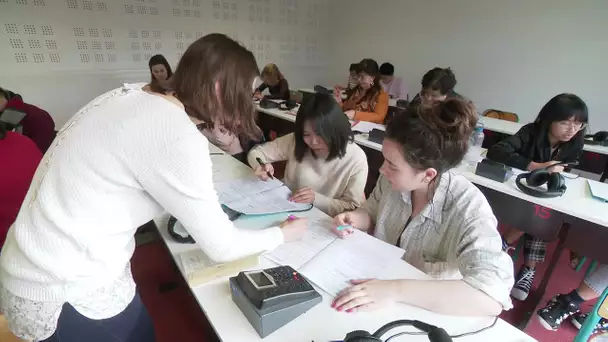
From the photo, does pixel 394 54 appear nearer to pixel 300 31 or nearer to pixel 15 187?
pixel 300 31

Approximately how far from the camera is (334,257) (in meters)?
0.98

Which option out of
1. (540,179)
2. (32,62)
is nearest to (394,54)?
(540,179)

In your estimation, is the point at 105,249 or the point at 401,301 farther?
the point at 401,301

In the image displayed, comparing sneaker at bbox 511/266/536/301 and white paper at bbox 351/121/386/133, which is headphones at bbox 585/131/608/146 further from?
white paper at bbox 351/121/386/133

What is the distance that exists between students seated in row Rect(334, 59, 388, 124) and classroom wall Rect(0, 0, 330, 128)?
4.45 ft

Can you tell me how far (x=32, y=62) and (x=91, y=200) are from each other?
403 centimetres

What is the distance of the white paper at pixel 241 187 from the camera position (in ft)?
4.53

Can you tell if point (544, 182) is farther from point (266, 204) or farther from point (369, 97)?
point (369, 97)

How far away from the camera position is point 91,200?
0.64 m

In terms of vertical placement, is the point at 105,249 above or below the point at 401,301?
above

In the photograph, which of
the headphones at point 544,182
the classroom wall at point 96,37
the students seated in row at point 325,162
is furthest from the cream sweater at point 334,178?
Result: the classroom wall at point 96,37

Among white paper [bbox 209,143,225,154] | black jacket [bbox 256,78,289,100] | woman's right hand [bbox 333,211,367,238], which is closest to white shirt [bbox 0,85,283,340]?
woman's right hand [bbox 333,211,367,238]

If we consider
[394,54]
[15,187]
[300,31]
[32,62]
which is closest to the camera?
[15,187]

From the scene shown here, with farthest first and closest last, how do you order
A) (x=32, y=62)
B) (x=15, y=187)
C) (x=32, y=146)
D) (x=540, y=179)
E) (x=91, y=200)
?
(x=32, y=62) → (x=540, y=179) → (x=32, y=146) → (x=15, y=187) → (x=91, y=200)
